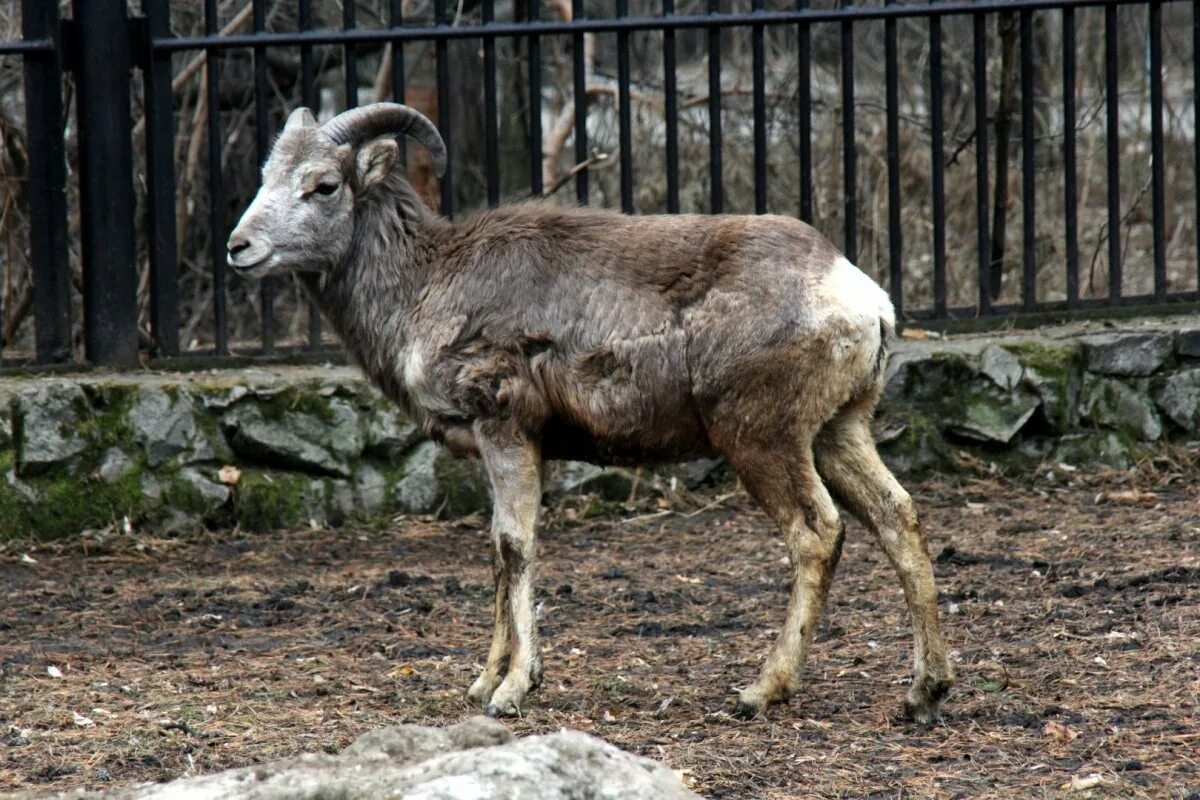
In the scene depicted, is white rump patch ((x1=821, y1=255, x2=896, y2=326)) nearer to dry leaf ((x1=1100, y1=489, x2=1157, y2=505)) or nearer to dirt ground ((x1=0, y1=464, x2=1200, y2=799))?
dirt ground ((x1=0, y1=464, x2=1200, y2=799))

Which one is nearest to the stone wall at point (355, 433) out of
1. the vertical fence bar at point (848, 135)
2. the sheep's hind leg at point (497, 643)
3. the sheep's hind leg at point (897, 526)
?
the vertical fence bar at point (848, 135)

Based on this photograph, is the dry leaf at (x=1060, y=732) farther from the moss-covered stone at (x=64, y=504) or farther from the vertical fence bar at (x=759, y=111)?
the moss-covered stone at (x=64, y=504)

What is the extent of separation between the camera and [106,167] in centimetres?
843

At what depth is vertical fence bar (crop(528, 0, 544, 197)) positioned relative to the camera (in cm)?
854

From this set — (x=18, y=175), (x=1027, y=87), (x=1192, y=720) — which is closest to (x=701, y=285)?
(x=1192, y=720)

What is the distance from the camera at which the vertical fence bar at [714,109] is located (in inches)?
340

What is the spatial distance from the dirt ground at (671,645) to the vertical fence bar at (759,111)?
5.48 feet

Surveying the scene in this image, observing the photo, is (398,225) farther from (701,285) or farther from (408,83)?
(408,83)

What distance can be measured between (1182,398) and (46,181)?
6123 mm

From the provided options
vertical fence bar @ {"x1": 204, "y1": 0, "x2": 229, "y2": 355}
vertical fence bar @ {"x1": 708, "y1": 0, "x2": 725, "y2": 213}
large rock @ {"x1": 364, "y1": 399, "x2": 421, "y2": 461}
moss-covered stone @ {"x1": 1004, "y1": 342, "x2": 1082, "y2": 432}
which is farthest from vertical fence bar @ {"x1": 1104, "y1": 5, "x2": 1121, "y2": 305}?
vertical fence bar @ {"x1": 204, "y1": 0, "x2": 229, "y2": 355}

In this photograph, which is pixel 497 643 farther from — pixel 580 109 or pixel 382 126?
pixel 580 109

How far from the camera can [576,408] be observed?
19.2 feet

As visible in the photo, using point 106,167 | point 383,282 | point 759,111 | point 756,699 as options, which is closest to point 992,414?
point 759,111

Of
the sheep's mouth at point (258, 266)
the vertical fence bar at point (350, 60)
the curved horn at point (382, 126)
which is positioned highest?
the vertical fence bar at point (350, 60)
